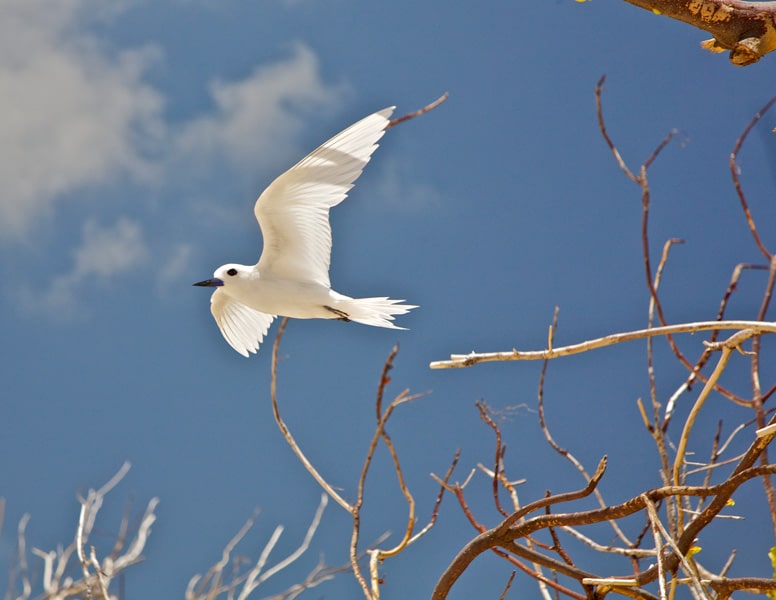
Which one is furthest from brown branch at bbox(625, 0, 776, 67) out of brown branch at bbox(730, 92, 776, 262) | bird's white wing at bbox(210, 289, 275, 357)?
bird's white wing at bbox(210, 289, 275, 357)

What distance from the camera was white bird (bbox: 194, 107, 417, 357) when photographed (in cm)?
121

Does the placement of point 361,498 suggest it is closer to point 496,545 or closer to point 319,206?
point 496,545

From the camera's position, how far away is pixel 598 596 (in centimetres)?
79

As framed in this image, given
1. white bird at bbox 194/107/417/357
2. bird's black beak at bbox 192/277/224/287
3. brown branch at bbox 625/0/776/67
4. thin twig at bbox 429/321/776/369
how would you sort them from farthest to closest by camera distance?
bird's black beak at bbox 192/277/224/287 < white bird at bbox 194/107/417/357 < brown branch at bbox 625/0/776/67 < thin twig at bbox 429/321/776/369

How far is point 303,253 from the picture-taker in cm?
145

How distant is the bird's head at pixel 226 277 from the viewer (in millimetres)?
1327

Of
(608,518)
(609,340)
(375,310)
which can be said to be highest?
(375,310)

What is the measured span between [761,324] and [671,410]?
1.29 feet

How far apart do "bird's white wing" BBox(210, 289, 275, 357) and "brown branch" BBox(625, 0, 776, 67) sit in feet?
3.01

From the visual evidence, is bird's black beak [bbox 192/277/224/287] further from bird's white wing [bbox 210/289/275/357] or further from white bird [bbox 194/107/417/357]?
bird's white wing [bbox 210/289/275/357]

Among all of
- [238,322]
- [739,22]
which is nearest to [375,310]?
[238,322]

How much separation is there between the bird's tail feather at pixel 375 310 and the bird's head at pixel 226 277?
0.17 metres

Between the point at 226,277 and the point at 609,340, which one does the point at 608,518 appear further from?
the point at 226,277

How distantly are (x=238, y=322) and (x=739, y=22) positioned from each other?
995mm
